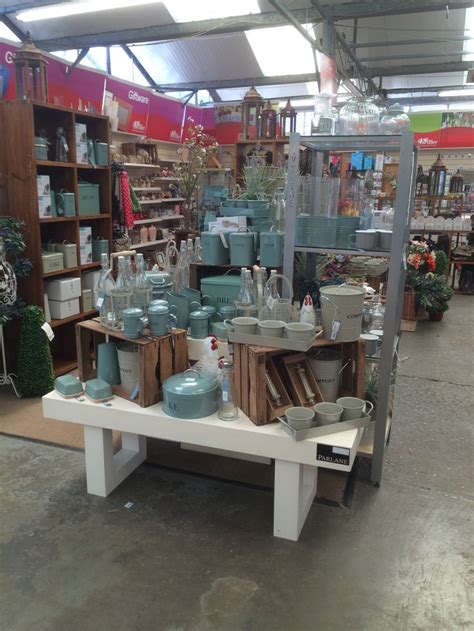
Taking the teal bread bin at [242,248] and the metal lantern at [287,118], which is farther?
the metal lantern at [287,118]

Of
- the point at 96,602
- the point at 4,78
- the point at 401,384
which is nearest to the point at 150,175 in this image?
the point at 4,78

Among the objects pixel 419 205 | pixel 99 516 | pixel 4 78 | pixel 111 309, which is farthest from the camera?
pixel 419 205

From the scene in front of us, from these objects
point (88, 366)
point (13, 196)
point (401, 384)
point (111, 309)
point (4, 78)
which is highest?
point (4, 78)

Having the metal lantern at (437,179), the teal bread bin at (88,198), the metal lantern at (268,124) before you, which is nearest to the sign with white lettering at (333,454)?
the teal bread bin at (88,198)

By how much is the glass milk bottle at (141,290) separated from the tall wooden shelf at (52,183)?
1.61m

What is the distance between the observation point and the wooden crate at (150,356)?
244cm

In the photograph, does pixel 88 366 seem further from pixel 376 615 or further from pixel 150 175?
pixel 150 175

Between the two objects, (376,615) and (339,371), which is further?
(339,371)

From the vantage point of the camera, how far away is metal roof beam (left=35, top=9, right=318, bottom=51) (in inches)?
253

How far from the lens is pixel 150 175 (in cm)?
856

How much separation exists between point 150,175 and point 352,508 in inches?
278

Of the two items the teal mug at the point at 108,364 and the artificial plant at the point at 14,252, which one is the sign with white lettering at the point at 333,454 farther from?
the artificial plant at the point at 14,252

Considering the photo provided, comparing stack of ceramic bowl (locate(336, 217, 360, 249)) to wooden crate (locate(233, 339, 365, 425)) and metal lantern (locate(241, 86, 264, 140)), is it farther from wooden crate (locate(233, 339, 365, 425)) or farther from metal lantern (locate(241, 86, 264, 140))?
metal lantern (locate(241, 86, 264, 140))

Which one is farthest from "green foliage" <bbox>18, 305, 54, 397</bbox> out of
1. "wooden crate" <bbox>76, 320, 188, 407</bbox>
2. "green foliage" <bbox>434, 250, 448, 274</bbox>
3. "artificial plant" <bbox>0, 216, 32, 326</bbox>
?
"green foliage" <bbox>434, 250, 448, 274</bbox>
